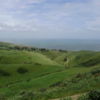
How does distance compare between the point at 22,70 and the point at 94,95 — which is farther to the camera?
the point at 22,70

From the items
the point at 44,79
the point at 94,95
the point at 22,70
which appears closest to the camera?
the point at 94,95

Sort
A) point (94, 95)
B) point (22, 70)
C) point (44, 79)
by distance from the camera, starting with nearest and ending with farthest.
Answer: point (94, 95), point (44, 79), point (22, 70)

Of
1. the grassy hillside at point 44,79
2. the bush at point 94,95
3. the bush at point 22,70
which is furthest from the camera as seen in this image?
the bush at point 22,70

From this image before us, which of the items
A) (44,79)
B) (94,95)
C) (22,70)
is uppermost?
(94,95)

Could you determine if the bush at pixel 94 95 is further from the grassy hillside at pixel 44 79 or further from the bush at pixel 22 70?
the bush at pixel 22 70

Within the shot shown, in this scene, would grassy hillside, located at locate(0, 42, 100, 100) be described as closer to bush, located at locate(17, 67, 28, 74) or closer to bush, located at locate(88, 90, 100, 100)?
bush, located at locate(17, 67, 28, 74)

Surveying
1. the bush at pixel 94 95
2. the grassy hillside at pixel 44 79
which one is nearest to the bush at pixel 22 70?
the grassy hillside at pixel 44 79

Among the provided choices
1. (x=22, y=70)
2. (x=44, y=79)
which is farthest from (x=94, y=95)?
(x=22, y=70)

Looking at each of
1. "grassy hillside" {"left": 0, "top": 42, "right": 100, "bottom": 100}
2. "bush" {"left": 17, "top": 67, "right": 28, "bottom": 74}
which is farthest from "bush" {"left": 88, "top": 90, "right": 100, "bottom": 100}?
"bush" {"left": 17, "top": 67, "right": 28, "bottom": 74}

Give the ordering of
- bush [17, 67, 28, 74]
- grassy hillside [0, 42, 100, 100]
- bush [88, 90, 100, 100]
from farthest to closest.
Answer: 1. bush [17, 67, 28, 74]
2. grassy hillside [0, 42, 100, 100]
3. bush [88, 90, 100, 100]

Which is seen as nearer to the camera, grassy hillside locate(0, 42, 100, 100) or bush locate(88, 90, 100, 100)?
bush locate(88, 90, 100, 100)

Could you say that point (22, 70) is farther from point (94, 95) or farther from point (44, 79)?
point (94, 95)

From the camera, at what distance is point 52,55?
183375 millimetres

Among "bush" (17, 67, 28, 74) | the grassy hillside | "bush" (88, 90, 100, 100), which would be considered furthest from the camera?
"bush" (17, 67, 28, 74)
